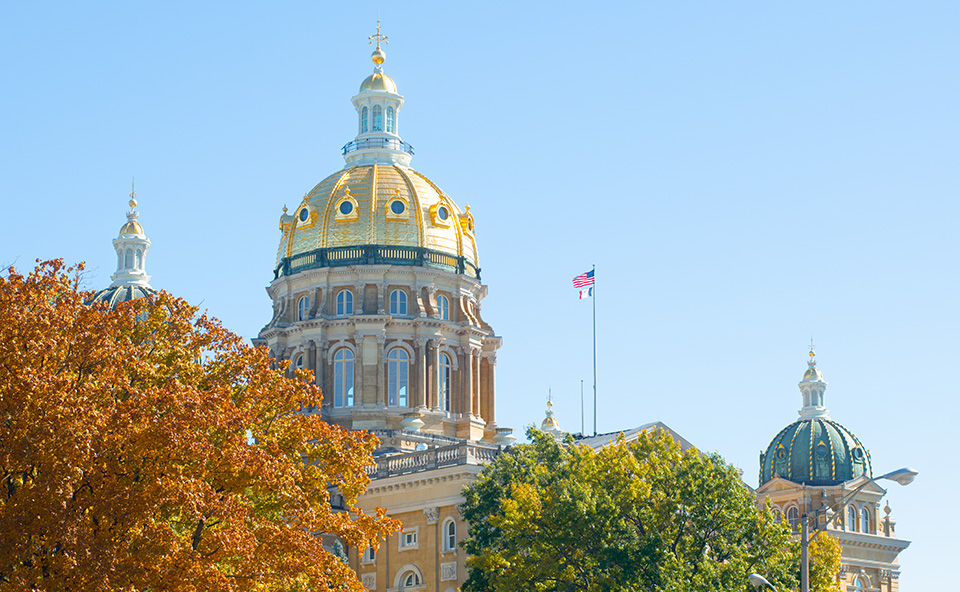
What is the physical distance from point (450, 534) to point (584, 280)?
2283 centimetres

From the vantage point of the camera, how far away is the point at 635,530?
54312mm

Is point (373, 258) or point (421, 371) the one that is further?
point (373, 258)

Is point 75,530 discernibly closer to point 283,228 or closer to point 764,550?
point 764,550

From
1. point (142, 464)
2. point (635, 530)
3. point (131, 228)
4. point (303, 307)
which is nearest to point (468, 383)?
point (303, 307)

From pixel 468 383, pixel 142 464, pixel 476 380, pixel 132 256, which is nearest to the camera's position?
pixel 142 464

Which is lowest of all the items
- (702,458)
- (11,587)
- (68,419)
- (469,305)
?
(11,587)

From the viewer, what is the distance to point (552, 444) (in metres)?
61.0

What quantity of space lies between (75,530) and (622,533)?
2431cm

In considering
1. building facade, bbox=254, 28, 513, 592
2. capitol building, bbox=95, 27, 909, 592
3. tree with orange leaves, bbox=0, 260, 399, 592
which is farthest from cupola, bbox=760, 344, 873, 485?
tree with orange leaves, bbox=0, 260, 399, 592

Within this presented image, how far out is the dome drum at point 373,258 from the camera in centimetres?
8550

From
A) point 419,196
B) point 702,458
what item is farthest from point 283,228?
point 702,458

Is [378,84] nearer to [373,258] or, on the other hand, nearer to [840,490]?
[373,258]

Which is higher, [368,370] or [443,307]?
[443,307]

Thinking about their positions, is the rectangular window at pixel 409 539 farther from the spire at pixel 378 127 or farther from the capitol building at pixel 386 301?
the spire at pixel 378 127
